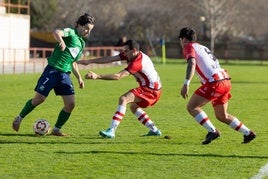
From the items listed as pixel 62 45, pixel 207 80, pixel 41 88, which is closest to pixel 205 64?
pixel 207 80

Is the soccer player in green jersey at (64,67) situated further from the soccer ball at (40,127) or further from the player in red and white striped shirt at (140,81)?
the player in red and white striped shirt at (140,81)

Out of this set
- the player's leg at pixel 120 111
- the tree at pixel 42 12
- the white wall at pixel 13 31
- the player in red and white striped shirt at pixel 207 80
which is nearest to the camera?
the player in red and white striped shirt at pixel 207 80

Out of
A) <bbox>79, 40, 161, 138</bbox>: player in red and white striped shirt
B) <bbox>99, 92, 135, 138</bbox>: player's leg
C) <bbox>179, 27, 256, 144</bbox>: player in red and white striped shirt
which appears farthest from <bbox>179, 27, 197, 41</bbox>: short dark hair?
<bbox>99, 92, 135, 138</bbox>: player's leg

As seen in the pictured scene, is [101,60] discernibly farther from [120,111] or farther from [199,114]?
[199,114]

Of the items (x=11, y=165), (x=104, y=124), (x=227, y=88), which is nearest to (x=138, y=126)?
(x=104, y=124)

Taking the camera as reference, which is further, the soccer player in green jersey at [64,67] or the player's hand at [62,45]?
the soccer player in green jersey at [64,67]

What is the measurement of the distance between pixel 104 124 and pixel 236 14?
232 ft

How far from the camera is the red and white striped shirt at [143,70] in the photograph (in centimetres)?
1066

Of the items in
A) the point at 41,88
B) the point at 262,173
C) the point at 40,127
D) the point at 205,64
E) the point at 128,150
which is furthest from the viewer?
the point at 40,127

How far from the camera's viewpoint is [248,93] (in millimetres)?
22297

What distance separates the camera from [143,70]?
10898mm

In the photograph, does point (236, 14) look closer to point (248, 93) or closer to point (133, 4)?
point (133, 4)

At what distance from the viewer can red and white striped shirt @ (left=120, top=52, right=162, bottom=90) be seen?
1066cm

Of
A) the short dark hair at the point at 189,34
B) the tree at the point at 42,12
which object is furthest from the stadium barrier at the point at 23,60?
the tree at the point at 42,12
